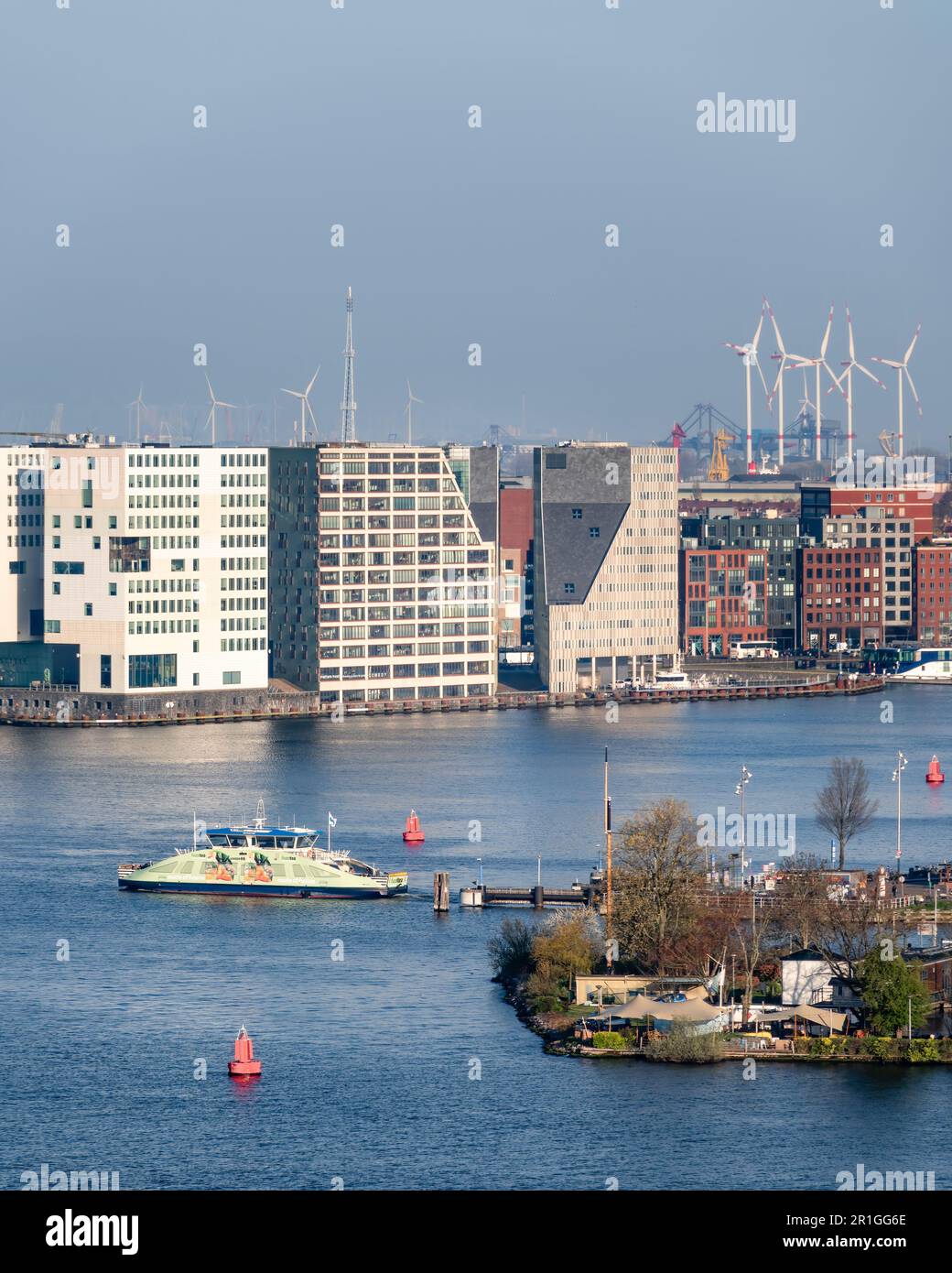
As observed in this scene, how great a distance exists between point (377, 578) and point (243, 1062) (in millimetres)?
45530

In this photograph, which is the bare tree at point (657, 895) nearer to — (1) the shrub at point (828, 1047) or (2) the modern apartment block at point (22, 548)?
(1) the shrub at point (828, 1047)

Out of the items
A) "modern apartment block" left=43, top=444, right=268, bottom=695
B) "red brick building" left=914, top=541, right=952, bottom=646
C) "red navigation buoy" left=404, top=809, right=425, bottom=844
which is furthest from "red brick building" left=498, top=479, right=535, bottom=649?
"red navigation buoy" left=404, top=809, right=425, bottom=844

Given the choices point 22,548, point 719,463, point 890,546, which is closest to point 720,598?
point 890,546

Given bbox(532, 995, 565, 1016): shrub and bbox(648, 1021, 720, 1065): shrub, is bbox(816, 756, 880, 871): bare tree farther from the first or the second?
bbox(648, 1021, 720, 1065): shrub

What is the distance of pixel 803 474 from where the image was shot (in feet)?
537

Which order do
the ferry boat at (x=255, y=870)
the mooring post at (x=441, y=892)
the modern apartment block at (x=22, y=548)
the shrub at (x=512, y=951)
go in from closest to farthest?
the shrub at (x=512, y=951) < the mooring post at (x=441, y=892) < the ferry boat at (x=255, y=870) < the modern apartment block at (x=22, y=548)

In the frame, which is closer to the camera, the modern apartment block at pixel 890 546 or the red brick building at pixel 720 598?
the red brick building at pixel 720 598

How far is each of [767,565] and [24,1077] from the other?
6436cm

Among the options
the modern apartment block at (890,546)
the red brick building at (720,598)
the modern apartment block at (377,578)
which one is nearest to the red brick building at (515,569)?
the red brick building at (720,598)

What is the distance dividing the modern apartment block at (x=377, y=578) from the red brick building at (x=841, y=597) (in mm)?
19022

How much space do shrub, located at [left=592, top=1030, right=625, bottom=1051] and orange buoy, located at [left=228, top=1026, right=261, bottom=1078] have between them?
3.14 m

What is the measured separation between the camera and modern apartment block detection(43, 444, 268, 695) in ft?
193

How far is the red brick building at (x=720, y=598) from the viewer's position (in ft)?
262

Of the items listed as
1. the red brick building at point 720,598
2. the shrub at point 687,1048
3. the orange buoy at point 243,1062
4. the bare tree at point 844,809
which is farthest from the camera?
the red brick building at point 720,598
